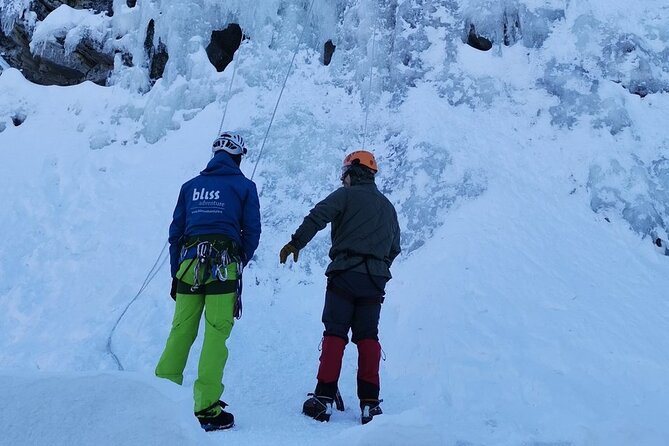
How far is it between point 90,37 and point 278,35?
3.16m

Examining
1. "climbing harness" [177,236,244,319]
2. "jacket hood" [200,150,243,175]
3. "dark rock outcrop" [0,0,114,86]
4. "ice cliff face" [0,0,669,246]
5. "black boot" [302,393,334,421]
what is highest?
"dark rock outcrop" [0,0,114,86]

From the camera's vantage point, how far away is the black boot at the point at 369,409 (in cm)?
393

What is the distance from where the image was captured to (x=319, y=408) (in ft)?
13.0

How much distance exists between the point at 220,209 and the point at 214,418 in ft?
4.19

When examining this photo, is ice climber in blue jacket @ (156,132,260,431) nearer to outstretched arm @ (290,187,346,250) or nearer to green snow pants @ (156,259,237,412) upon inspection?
green snow pants @ (156,259,237,412)

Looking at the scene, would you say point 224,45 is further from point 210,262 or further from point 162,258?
point 210,262

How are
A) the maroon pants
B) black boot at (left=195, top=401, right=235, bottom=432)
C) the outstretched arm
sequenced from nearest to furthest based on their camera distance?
black boot at (left=195, top=401, right=235, bottom=432) → the maroon pants → the outstretched arm

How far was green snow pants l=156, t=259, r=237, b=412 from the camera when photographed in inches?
149

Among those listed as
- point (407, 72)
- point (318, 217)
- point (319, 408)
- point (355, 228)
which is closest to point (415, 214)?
point (407, 72)

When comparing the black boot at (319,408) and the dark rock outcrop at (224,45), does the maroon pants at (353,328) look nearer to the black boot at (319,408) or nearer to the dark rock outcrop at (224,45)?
the black boot at (319,408)

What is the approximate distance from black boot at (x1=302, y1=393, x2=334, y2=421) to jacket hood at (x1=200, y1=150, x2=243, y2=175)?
1542 mm

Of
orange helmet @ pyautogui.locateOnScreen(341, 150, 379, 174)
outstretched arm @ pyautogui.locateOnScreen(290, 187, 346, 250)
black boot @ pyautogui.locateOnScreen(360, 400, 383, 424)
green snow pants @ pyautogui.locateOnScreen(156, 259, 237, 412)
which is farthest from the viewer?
orange helmet @ pyautogui.locateOnScreen(341, 150, 379, 174)

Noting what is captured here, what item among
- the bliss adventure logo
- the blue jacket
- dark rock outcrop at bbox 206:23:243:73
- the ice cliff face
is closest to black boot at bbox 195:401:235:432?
the blue jacket

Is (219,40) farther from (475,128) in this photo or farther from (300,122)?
(475,128)
